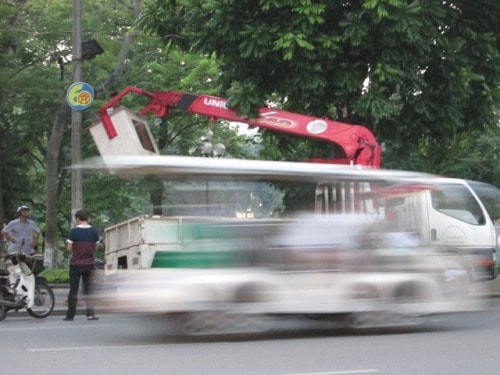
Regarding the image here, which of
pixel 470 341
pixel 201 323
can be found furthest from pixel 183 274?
pixel 470 341

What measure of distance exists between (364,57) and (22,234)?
756 cm

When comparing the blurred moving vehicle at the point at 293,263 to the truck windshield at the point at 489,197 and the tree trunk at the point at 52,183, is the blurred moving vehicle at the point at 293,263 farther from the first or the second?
the tree trunk at the point at 52,183

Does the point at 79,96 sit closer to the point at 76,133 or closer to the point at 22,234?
the point at 76,133

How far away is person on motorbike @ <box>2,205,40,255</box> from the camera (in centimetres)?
1766

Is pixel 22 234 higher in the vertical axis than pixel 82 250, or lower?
higher

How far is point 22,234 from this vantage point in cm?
1775

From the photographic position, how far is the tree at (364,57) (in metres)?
18.6

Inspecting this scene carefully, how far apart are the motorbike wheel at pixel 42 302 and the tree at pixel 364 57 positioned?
565cm

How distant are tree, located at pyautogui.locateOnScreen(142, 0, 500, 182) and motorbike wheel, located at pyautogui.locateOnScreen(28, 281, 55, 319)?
565 centimetres

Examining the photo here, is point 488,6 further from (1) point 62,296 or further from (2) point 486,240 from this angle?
Result: (1) point 62,296

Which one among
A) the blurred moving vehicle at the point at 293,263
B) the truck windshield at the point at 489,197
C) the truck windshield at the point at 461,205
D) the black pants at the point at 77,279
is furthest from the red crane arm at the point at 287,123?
the blurred moving vehicle at the point at 293,263

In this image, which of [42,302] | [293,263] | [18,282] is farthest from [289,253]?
[42,302]

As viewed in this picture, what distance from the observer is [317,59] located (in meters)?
19.2

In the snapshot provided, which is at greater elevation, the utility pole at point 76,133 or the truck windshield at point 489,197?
the utility pole at point 76,133
